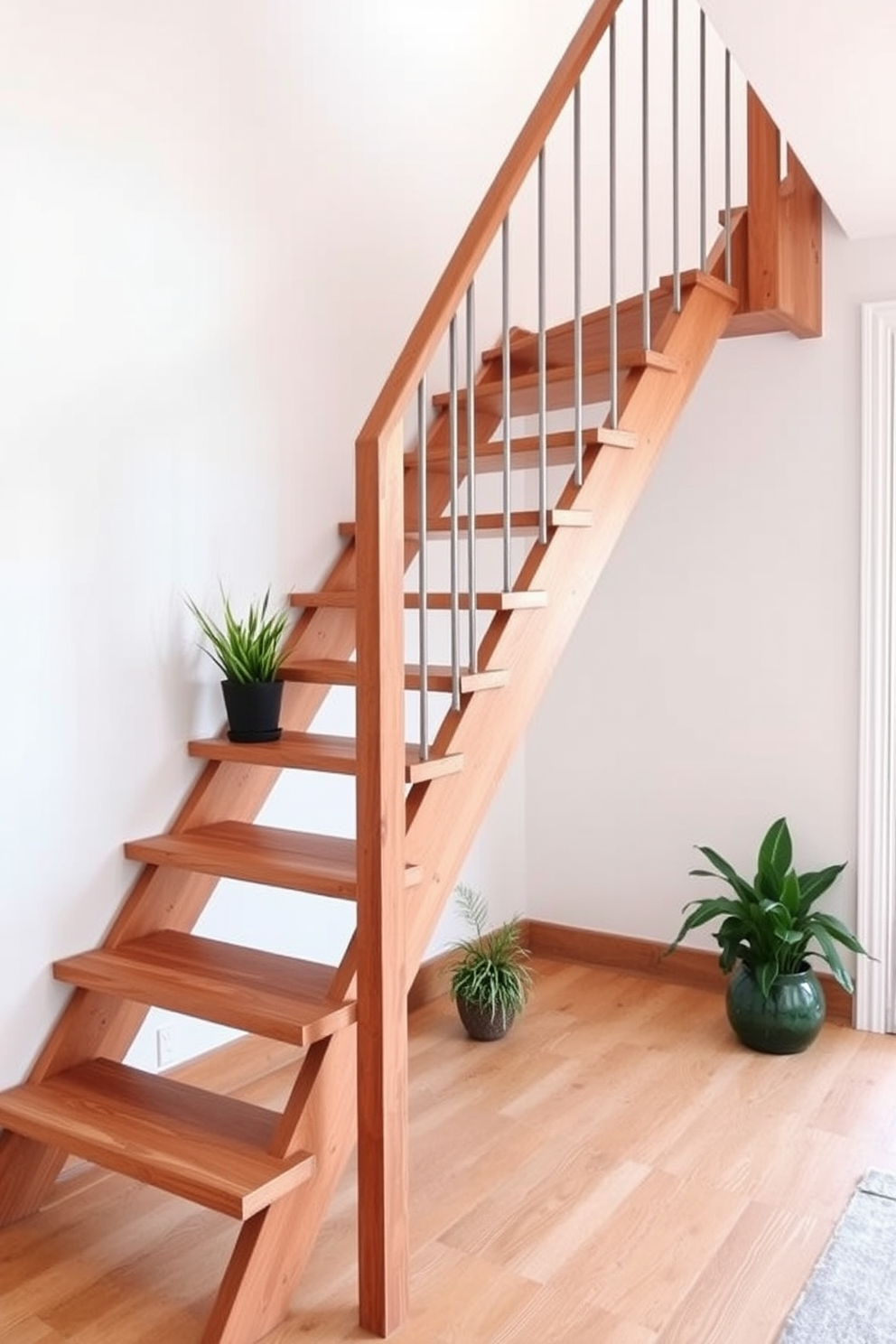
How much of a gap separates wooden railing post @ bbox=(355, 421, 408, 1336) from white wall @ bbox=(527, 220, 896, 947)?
1829mm

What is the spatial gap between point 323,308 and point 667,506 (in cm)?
125

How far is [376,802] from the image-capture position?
191 cm

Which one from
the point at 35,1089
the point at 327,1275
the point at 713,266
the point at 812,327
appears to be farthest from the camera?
the point at 812,327

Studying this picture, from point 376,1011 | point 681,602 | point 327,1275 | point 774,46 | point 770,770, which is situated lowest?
point 327,1275

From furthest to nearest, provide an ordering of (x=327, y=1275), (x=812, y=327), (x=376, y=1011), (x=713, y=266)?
(x=812, y=327), (x=713, y=266), (x=327, y=1275), (x=376, y=1011)

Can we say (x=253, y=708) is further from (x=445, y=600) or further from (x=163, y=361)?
(x=163, y=361)

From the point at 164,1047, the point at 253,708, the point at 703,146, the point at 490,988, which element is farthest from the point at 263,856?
the point at 703,146

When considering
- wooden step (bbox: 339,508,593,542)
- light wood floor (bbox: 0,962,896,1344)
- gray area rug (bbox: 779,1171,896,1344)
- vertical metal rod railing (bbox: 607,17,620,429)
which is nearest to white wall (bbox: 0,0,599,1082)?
light wood floor (bbox: 0,962,896,1344)

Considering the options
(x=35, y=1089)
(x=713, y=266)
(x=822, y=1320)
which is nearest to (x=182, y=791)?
(x=35, y=1089)

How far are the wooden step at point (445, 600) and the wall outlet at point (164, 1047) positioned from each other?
1084mm

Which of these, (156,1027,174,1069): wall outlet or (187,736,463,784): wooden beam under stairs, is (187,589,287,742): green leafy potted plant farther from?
(156,1027,174,1069): wall outlet

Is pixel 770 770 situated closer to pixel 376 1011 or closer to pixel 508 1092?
pixel 508 1092

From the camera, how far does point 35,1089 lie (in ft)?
7.53

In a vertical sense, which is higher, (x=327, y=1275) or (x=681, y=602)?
(x=681, y=602)
